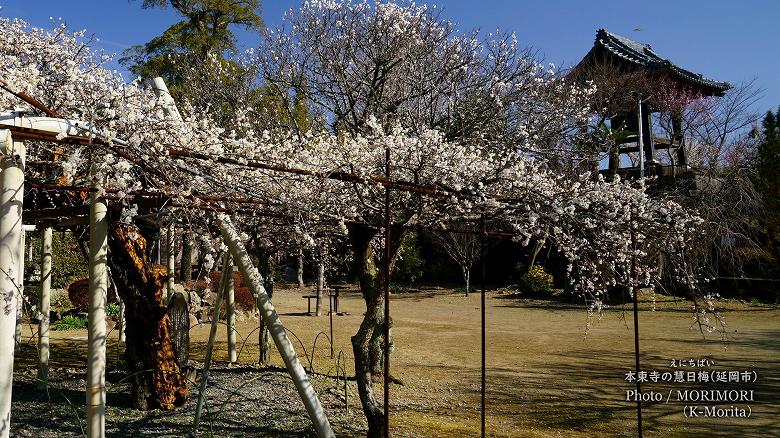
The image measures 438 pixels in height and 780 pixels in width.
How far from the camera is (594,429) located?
549 cm

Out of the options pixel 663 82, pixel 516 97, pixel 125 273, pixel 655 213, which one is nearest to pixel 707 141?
pixel 663 82

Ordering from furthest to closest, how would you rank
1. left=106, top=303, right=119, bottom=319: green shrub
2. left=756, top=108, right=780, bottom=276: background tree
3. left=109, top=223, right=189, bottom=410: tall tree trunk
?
left=756, top=108, right=780, bottom=276: background tree < left=106, top=303, right=119, bottom=319: green shrub < left=109, top=223, right=189, bottom=410: tall tree trunk

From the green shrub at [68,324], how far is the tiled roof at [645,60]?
58.0 feet

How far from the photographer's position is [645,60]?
61.6 ft

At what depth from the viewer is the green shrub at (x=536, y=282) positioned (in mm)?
20830

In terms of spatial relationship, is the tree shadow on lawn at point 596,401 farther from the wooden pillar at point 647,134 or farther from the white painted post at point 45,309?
the wooden pillar at point 647,134

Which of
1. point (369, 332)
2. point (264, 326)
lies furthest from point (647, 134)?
point (369, 332)

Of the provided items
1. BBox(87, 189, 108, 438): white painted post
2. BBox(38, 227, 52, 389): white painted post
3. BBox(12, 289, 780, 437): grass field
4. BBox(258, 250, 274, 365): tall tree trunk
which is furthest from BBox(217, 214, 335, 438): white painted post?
BBox(258, 250, 274, 365): tall tree trunk

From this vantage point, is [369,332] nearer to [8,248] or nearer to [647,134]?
[8,248]

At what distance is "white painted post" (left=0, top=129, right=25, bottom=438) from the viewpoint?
205cm

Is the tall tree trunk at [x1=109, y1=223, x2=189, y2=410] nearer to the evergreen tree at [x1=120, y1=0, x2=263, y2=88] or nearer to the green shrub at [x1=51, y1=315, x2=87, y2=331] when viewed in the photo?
the green shrub at [x1=51, y1=315, x2=87, y2=331]

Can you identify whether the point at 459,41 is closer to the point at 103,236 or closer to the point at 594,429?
the point at 594,429

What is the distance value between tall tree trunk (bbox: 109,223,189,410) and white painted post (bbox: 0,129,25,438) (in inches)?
114

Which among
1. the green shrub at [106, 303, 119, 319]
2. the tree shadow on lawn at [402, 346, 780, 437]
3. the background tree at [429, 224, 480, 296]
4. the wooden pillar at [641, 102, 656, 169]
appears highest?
the wooden pillar at [641, 102, 656, 169]
